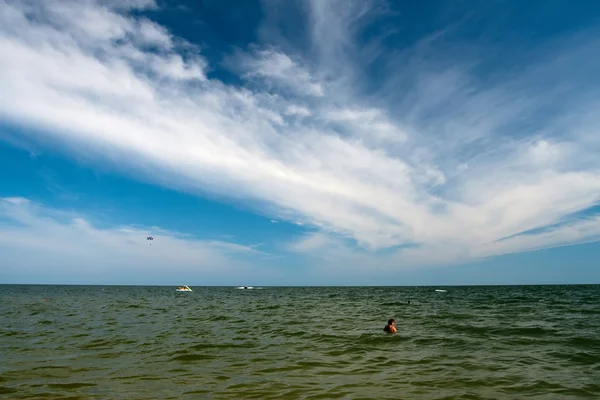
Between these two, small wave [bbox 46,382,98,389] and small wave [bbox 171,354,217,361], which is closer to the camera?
small wave [bbox 46,382,98,389]

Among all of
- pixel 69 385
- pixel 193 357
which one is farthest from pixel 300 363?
pixel 69 385

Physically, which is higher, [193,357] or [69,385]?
[193,357]

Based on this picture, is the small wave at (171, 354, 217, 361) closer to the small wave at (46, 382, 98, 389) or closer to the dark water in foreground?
the dark water in foreground

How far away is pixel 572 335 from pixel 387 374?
1403 centimetres

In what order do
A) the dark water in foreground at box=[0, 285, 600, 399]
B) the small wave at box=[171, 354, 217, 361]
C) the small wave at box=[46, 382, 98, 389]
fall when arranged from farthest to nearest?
the small wave at box=[171, 354, 217, 361] < the small wave at box=[46, 382, 98, 389] < the dark water in foreground at box=[0, 285, 600, 399]

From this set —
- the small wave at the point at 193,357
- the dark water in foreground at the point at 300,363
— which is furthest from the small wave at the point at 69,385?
the small wave at the point at 193,357

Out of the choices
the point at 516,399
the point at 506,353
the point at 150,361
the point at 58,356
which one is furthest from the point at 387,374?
the point at 58,356

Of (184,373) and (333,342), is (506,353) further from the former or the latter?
(184,373)

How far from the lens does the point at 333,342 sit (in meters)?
19.0

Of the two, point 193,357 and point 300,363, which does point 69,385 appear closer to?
point 193,357

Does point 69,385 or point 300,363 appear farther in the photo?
point 300,363

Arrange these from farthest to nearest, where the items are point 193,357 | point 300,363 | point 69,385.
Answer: point 193,357 → point 300,363 → point 69,385

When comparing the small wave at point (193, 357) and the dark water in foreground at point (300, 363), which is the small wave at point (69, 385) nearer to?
the dark water in foreground at point (300, 363)

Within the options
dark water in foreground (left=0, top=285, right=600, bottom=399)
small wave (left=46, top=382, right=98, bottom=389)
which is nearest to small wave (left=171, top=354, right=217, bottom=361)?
dark water in foreground (left=0, top=285, right=600, bottom=399)
